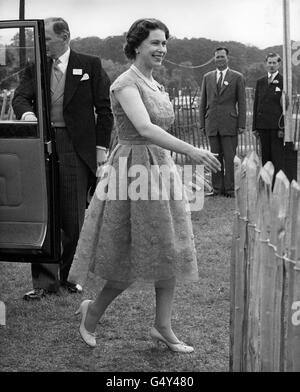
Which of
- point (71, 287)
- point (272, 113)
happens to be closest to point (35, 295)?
point (71, 287)

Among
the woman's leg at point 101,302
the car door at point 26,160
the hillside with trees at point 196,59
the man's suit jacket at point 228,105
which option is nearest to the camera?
the woman's leg at point 101,302

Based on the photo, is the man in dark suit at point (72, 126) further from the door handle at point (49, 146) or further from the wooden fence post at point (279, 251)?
the wooden fence post at point (279, 251)

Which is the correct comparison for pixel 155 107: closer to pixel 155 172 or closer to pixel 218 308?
pixel 155 172

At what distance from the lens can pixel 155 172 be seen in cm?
480

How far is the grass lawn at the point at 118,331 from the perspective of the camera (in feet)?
16.0

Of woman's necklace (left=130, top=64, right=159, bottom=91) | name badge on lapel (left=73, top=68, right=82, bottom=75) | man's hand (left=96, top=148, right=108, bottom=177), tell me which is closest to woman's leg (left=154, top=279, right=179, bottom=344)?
woman's necklace (left=130, top=64, right=159, bottom=91)

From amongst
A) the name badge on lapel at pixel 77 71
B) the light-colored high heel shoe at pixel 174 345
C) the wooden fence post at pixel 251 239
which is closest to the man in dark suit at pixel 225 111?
the name badge on lapel at pixel 77 71

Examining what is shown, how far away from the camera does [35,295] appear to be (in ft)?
20.9

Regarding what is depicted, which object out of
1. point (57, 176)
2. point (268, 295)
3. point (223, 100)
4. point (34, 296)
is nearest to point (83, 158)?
point (57, 176)

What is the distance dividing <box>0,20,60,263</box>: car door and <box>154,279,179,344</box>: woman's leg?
108cm

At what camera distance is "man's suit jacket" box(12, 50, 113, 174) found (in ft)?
20.8

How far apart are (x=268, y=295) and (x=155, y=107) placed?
5.72 feet

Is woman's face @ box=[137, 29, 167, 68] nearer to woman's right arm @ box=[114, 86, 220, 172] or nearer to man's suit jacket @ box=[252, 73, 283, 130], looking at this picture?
woman's right arm @ box=[114, 86, 220, 172]

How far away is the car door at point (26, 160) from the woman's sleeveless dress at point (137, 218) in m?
0.93
